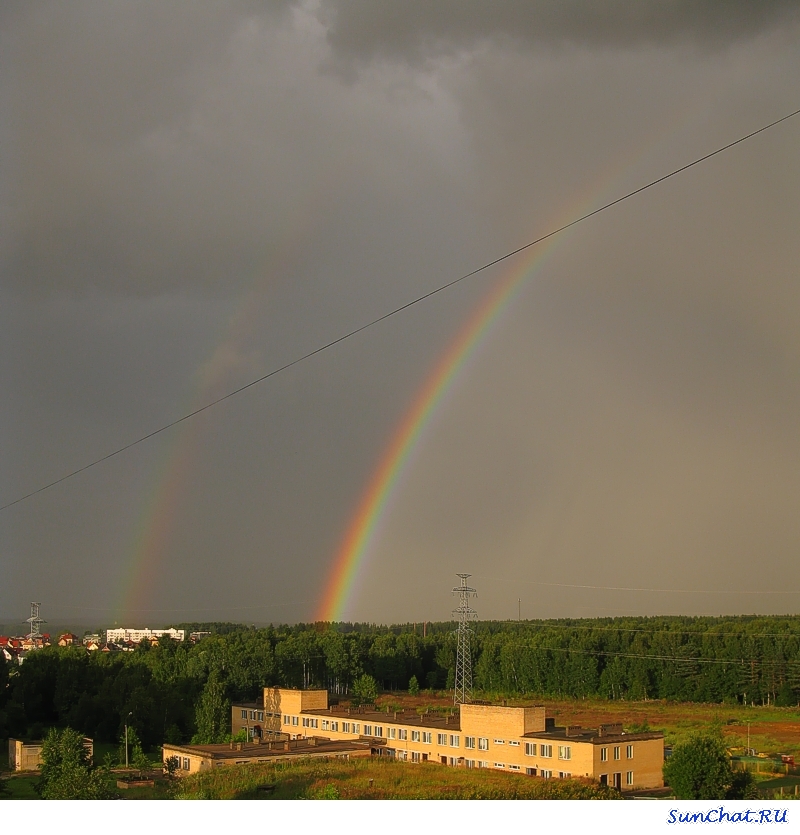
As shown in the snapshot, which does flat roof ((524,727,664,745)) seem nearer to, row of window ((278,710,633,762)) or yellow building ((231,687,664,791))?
yellow building ((231,687,664,791))

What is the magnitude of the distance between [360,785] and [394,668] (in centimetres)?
1648

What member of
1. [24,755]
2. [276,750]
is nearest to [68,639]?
[24,755]

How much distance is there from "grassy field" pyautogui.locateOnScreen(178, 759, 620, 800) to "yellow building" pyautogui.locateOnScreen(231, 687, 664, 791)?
2.04 feet

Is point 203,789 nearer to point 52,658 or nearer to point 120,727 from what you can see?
point 120,727

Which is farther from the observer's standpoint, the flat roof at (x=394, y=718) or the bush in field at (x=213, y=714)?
the bush in field at (x=213, y=714)

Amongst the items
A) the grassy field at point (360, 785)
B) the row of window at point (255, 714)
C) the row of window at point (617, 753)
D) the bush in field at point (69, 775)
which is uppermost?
the bush in field at point (69, 775)

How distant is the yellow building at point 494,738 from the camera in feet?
24.3

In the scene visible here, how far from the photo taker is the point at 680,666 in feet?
64.0

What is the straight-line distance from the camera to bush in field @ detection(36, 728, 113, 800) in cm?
420

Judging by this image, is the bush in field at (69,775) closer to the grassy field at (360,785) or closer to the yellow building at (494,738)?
the grassy field at (360,785)

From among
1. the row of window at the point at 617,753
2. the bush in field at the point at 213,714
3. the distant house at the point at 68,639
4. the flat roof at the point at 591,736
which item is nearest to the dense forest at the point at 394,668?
the bush in field at the point at 213,714

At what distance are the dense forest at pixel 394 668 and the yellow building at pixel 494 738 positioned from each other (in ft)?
5.36

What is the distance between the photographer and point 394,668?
21.4 metres
